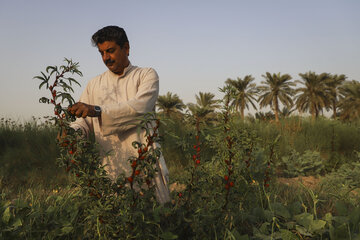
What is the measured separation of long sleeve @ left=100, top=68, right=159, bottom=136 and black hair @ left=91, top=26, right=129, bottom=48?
1.43 feet

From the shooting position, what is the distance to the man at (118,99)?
2.34m

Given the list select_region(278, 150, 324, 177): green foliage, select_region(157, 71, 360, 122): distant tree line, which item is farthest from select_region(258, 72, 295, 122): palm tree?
select_region(278, 150, 324, 177): green foliage

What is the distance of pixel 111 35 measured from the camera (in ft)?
8.54

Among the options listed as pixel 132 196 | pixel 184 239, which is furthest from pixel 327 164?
pixel 132 196

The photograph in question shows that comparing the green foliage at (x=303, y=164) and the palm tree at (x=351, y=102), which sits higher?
the palm tree at (x=351, y=102)

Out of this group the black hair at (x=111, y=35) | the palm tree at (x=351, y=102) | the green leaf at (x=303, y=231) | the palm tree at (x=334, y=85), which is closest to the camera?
the green leaf at (x=303, y=231)

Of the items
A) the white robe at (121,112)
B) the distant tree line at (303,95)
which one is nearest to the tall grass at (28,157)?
the white robe at (121,112)

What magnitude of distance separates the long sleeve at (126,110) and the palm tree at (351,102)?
28.5 metres

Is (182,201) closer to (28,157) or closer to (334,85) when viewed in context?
(28,157)

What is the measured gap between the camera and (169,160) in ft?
23.3

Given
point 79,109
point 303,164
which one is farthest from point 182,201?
point 303,164

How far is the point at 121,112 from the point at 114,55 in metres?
0.63

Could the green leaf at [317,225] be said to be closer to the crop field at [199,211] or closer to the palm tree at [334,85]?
the crop field at [199,211]

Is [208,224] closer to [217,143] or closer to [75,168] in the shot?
[217,143]
